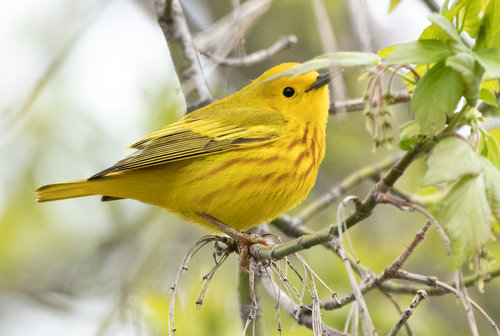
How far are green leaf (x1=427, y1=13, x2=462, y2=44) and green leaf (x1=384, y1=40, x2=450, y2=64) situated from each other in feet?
0.19

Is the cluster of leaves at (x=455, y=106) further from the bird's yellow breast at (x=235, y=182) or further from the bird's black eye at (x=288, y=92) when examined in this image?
the bird's black eye at (x=288, y=92)

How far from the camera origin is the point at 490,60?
4.58ft

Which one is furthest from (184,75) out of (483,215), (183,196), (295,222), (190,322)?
(483,215)

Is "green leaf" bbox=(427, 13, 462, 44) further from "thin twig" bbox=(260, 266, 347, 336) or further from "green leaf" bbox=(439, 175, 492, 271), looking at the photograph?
"thin twig" bbox=(260, 266, 347, 336)

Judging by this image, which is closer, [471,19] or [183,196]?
[471,19]

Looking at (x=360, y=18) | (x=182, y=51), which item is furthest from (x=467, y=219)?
(x=182, y=51)

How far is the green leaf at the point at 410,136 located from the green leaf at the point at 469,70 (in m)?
0.19

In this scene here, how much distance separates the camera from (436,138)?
1.57m

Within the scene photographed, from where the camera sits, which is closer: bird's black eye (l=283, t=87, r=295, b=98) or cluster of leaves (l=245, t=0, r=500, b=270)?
cluster of leaves (l=245, t=0, r=500, b=270)

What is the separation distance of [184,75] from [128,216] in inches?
76.4

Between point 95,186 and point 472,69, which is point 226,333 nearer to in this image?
point 95,186

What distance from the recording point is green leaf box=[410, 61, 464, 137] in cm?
147

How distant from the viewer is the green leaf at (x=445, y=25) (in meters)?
Answer: 1.41

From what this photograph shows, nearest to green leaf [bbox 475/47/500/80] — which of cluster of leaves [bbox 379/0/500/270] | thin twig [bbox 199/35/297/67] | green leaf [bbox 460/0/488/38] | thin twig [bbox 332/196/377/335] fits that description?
cluster of leaves [bbox 379/0/500/270]
